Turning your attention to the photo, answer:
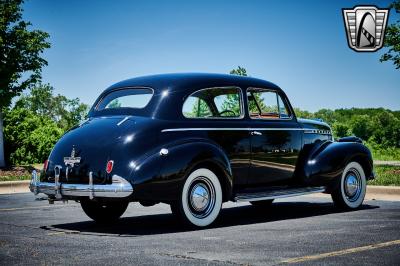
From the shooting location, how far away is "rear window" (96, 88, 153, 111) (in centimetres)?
732

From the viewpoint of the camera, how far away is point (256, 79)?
28.1 ft

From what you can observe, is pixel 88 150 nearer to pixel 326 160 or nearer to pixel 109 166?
pixel 109 166

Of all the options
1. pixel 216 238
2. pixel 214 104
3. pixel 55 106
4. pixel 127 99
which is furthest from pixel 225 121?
pixel 55 106

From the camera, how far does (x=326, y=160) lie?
335 inches

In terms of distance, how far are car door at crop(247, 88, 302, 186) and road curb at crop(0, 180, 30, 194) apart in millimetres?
8845

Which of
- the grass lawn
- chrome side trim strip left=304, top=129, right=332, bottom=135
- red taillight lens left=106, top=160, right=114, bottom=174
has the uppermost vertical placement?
chrome side trim strip left=304, top=129, right=332, bottom=135

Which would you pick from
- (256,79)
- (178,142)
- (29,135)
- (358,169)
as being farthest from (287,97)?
(29,135)

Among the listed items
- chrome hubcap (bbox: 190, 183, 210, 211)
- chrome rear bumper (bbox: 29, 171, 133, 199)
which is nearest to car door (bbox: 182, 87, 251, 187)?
chrome hubcap (bbox: 190, 183, 210, 211)

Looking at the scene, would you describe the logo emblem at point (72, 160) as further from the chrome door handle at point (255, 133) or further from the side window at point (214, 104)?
the chrome door handle at point (255, 133)

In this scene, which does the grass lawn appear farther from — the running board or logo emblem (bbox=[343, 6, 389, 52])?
the running board

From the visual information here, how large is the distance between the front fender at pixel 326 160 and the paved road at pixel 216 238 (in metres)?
0.55

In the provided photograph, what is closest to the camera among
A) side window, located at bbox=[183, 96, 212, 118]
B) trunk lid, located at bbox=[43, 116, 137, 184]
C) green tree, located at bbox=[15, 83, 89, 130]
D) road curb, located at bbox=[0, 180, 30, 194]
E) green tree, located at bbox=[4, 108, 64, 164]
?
trunk lid, located at bbox=[43, 116, 137, 184]

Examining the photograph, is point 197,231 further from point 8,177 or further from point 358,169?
point 8,177

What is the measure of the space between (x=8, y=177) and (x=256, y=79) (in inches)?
437
